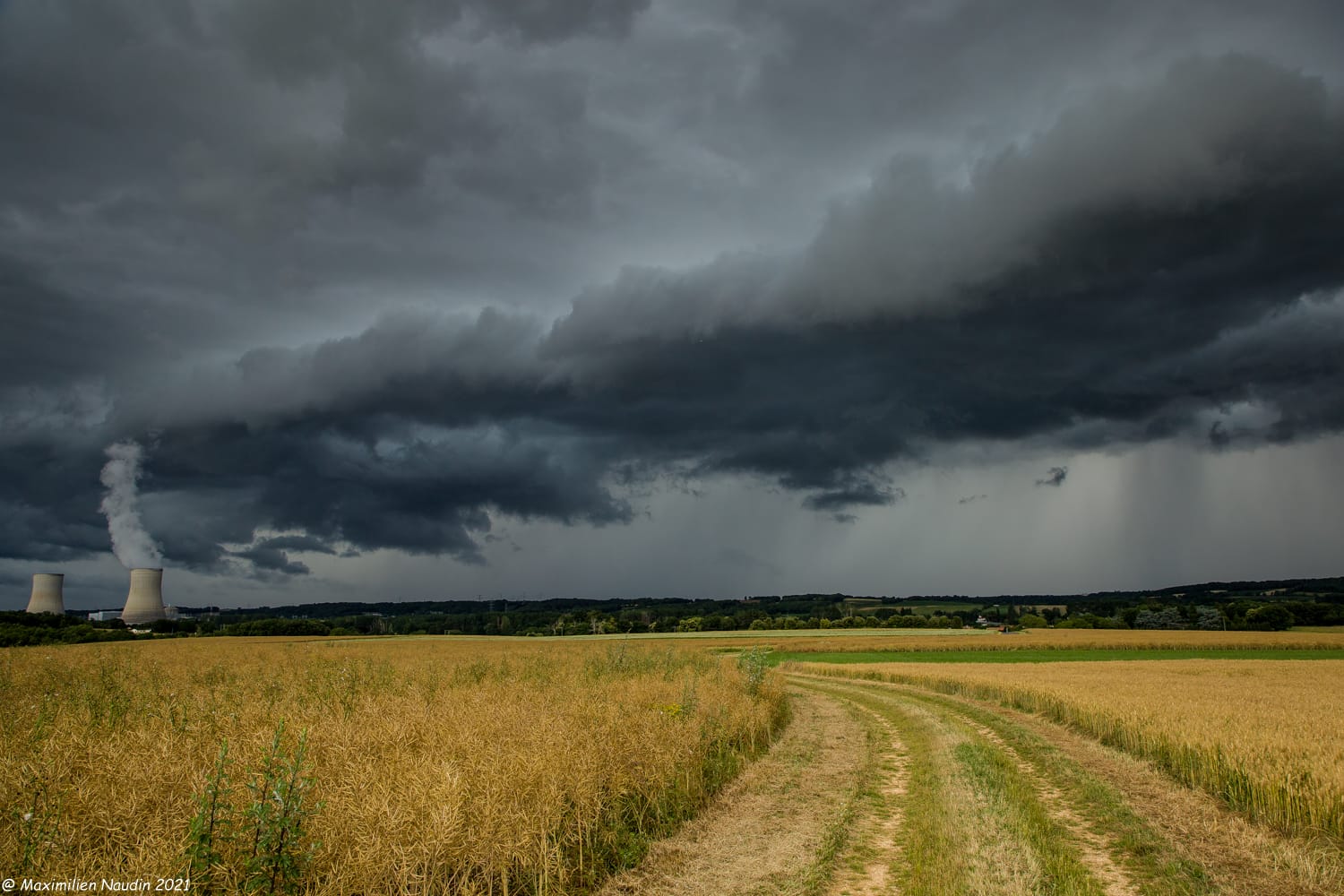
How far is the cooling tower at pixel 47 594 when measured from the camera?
77.9 metres

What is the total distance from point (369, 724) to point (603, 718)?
474 centimetres

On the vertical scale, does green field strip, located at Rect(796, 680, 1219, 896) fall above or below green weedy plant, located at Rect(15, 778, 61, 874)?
below

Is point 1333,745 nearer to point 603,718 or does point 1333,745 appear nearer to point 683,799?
point 683,799

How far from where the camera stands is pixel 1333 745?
1597 centimetres

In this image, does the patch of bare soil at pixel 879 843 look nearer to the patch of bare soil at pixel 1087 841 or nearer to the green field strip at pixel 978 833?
the green field strip at pixel 978 833

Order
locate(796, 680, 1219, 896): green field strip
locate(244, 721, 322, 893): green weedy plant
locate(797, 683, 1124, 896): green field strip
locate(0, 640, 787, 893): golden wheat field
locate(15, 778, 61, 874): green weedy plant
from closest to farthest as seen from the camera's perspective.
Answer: locate(15, 778, 61, 874): green weedy plant < locate(244, 721, 322, 893): green weedy plant < locate(0, 640, 787, 893): golden wheat field < locate(797, 683, 1124, 896): green field strip < locate(796, 680, 1219, 896): green field strip

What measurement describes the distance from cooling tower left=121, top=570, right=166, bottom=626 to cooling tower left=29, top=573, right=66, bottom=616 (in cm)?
643

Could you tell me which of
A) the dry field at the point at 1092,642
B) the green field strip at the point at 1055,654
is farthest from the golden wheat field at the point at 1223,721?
the dry field at the point at 1092,642

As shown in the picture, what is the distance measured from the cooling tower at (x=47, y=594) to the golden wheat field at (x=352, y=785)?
81020 millimetres

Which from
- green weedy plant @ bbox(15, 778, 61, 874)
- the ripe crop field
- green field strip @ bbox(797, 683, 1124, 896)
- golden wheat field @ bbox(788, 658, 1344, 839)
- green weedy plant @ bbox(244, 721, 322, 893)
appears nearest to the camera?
green weedy plant @ bbox(15, 778, 61, 874)

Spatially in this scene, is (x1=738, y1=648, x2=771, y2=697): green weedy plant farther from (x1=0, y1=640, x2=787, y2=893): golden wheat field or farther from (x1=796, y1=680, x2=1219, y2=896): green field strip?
(x1=796, y1=680, x2=1219, y2=896): green field strip

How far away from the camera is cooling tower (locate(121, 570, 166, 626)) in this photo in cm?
8450

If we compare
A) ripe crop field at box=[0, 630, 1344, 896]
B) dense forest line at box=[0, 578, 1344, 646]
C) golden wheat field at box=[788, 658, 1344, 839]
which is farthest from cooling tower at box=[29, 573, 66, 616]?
golden wheat field at box=[788, 658, 1344, 839]

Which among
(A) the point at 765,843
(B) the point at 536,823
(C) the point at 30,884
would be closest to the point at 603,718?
(A) the point at 765,843
